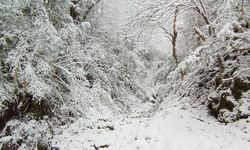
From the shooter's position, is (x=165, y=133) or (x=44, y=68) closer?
(x=165, y=133)

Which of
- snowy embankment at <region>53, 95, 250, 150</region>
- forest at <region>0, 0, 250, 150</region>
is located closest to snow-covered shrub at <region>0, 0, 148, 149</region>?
forest at <region>0, 0, 250, 150</region>

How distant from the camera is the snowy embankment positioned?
796cm

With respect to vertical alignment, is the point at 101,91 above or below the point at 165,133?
above

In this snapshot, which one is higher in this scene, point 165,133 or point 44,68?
point 44,68

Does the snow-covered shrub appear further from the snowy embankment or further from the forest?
the snowy embankment

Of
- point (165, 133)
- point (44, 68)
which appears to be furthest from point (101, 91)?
point (165, 133)

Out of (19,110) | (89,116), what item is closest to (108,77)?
(89,116)

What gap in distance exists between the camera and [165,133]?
891cm

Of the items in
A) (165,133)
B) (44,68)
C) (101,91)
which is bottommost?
(165,133)

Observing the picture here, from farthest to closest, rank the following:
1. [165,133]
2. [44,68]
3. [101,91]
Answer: [101,91] < [44,68] < [165,133]

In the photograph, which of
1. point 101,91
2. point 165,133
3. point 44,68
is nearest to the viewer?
point 165,133

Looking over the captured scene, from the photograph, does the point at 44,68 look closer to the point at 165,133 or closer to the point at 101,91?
the point at 101,91

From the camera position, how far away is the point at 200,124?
30.1ft

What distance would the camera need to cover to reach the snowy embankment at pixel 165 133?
796 cm
